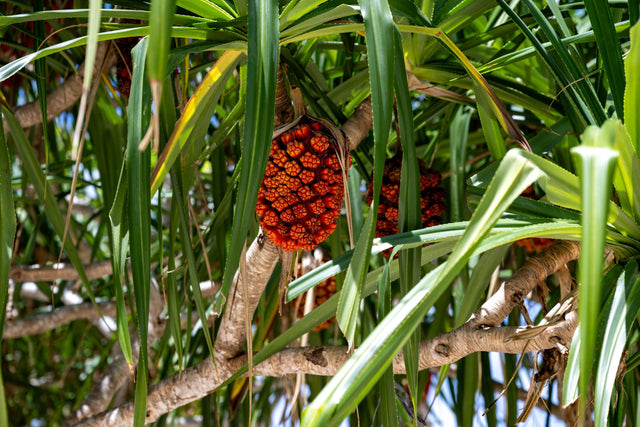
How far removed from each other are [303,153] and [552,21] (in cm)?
43

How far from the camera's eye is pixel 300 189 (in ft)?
2.70

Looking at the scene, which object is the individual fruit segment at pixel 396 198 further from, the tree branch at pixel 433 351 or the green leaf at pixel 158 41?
the green leaf at pixel 158 41

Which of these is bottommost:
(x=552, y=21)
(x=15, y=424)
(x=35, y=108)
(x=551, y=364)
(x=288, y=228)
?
(x=15, y=424)

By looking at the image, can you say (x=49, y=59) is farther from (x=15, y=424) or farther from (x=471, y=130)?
(x=15, y=424)

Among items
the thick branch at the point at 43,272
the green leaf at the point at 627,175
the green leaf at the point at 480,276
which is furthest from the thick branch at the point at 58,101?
the green leaf at the point at 627,175

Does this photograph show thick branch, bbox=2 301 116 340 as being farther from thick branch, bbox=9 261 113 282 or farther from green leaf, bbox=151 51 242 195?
green leaf, bbox=151 51 242 195

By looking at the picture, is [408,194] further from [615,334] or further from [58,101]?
[58,101]

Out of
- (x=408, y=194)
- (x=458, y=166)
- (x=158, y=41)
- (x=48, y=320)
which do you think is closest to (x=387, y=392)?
(x=408, y=194)

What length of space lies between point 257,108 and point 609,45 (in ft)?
1.24

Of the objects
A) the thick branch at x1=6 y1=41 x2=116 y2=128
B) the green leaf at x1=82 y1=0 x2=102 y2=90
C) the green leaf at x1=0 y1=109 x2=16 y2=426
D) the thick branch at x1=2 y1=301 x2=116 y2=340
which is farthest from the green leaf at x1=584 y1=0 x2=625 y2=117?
the thick branch at x1=2 y1=301 x2=116 y2=340

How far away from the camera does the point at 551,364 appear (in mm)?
869

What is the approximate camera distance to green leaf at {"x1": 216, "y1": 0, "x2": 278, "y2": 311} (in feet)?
1.81

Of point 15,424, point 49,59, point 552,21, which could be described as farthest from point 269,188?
point 15,424

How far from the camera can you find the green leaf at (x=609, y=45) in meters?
0.68
